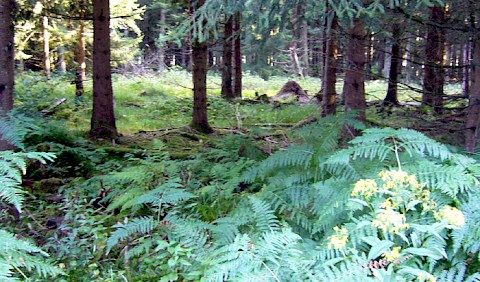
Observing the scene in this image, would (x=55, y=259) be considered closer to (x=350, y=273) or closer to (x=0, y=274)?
(x=0, y=274)

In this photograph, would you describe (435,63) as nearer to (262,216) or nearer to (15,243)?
(262,216)

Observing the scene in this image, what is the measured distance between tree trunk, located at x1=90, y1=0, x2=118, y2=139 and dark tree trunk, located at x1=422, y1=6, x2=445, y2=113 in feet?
19.3

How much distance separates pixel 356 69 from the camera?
19.3 feet

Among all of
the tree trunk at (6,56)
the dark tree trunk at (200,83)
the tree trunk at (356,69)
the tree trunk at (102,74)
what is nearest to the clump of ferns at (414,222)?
the tree trunk at (356,69)

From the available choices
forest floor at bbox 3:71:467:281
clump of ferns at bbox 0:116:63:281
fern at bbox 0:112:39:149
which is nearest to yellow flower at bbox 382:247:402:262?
clump of ferns at bbox 0:116:63:281

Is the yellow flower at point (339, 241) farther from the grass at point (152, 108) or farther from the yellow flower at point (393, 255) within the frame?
the grass at point (152, 108)

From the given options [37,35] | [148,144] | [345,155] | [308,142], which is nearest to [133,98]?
[37,35]

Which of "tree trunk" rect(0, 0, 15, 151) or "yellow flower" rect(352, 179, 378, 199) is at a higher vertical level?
"tree trunk" rect(0, 0, 15, 151)

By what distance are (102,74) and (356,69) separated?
16.4ft

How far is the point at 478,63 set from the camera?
4125 millimetres

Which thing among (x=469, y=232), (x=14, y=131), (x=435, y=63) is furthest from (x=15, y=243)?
(x=435, y=63)

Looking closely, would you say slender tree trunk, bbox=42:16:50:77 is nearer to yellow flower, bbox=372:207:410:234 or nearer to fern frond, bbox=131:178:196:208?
fern frond, bbox=131:178:196:208

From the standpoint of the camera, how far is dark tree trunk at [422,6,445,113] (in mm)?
5159

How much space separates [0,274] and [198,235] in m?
1.40
